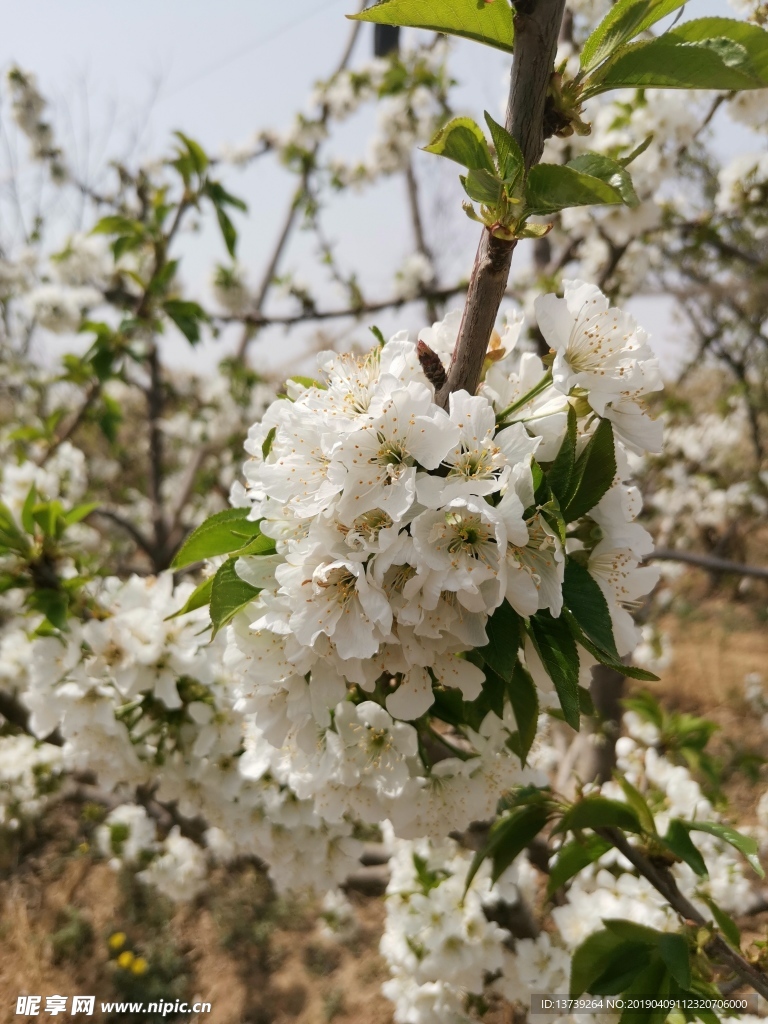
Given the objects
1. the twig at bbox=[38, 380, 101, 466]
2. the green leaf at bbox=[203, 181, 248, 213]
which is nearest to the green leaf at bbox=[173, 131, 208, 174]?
the green leaf at bbox=[203, 181, 248, 213]

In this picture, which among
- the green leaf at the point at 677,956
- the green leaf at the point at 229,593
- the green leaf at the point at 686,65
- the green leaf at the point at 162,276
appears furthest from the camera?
the green leaf at the point at 162,276

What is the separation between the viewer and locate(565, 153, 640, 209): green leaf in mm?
637

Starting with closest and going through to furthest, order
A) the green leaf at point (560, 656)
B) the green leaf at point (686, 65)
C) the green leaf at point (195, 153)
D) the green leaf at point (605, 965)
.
Answer: the green leaf at point (686, 65), the green leaf at point (560, 656), the green leaf at point (605, 965), the green leaf at point (195, 153)

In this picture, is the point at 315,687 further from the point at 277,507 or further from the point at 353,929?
the point at 353,929

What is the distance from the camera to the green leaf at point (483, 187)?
709 mm

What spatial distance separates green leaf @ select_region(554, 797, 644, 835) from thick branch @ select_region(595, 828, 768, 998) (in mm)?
34

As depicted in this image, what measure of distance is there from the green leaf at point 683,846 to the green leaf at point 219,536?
35.2 inches

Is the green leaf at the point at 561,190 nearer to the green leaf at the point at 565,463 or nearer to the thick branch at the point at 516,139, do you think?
the thick branch at the point at 516,139

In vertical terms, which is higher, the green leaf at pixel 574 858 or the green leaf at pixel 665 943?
the green leaf at pixel 574 858

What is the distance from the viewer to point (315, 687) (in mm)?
859

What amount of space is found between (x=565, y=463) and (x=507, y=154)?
357 millimetres

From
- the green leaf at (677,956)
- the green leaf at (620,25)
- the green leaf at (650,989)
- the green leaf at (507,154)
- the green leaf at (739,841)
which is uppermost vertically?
the green leaf at (620,25)

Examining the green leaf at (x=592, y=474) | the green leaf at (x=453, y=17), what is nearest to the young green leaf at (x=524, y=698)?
the green leaf at (x=592, y=474)

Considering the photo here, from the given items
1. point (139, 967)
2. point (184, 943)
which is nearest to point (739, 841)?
point (139, 967)
